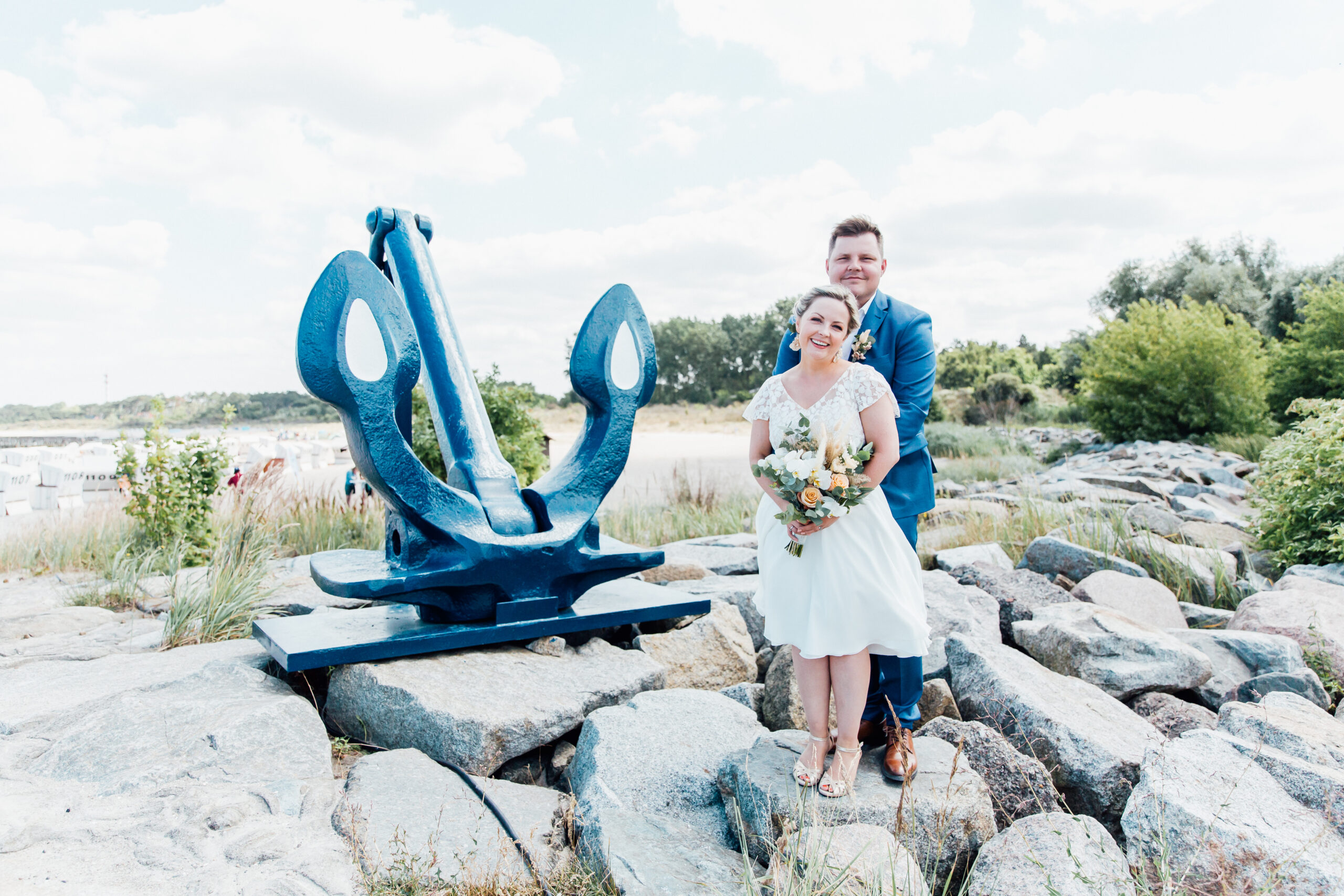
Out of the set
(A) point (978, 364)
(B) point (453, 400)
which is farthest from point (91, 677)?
(A) point (978, 364)

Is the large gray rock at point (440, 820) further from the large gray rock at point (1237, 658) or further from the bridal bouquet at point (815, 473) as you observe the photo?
the large gray rock at point (1237, 658)

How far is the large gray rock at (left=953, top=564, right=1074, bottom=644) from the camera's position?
4.34 m

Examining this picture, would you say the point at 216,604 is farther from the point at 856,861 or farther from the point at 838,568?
the point at 856,861

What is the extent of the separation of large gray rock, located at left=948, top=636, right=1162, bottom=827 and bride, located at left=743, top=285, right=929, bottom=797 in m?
0.63

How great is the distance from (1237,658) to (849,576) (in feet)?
8.30

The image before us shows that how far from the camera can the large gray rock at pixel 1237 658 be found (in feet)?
11.9

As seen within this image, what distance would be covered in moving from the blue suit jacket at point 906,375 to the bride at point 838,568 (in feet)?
0.66

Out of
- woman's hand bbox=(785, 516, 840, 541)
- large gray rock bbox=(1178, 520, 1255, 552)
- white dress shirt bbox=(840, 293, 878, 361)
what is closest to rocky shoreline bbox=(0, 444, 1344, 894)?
woman's hand bbox=(785, 516, 840, 541)

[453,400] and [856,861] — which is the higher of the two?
[453,400]

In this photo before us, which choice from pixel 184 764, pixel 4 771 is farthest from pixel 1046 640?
pixel 4 771

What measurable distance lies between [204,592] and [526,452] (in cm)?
573

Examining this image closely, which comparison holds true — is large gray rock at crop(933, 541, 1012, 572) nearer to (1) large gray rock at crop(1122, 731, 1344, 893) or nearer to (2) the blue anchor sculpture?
(2) the blue anchor sculpture

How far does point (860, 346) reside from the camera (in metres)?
2.69

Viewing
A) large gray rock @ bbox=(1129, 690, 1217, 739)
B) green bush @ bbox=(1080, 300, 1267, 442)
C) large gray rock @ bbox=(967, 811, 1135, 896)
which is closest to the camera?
large gray rock @ bbox=(967, 811, 1135, 896)
